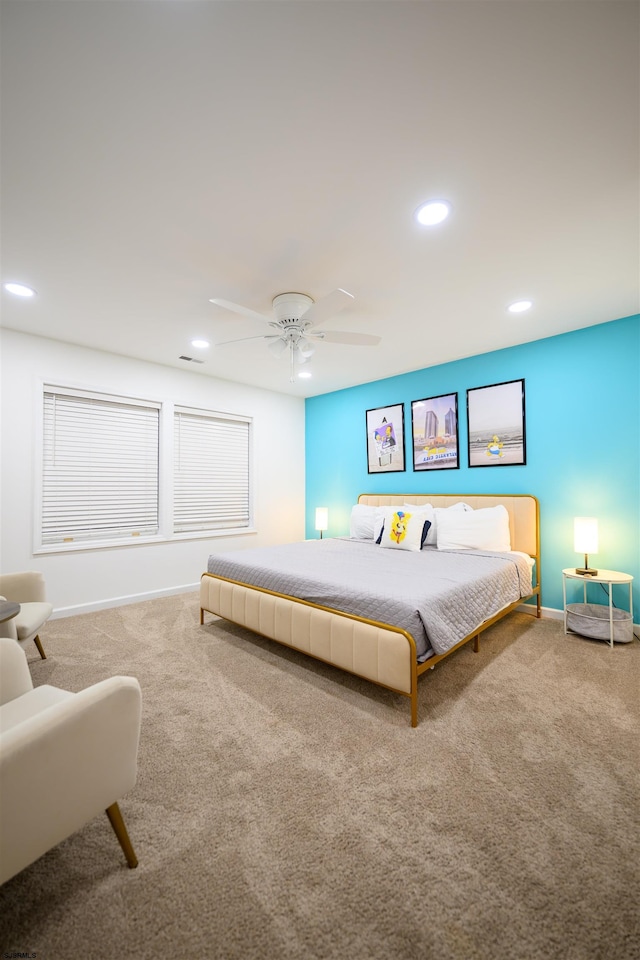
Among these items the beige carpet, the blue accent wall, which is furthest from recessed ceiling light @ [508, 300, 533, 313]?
the beige carpet

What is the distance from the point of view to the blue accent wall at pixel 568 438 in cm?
332

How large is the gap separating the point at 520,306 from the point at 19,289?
378cm

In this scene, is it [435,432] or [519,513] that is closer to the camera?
[519,513]

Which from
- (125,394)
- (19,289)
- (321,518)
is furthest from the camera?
(321,518)

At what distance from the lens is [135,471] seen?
436 centimetres

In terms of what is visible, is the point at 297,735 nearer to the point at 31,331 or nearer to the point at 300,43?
the point at 300,43

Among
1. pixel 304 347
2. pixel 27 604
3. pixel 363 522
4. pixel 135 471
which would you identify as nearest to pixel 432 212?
pixel 304 347

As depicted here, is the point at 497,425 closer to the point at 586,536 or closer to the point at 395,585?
the point at 586,536

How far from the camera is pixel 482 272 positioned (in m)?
2.58

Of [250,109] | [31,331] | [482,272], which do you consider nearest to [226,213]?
[250,109]

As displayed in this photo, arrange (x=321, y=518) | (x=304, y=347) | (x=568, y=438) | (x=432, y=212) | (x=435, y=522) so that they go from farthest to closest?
(x=321, y=518), (x=435, y=522), (x=568, y=438), (x=304, y=347), (x=432, y=212)

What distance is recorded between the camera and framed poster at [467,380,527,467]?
3947 millimetres

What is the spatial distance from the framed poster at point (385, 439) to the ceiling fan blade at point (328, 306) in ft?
7.80

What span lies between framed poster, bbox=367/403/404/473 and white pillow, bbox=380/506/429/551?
0.96m
